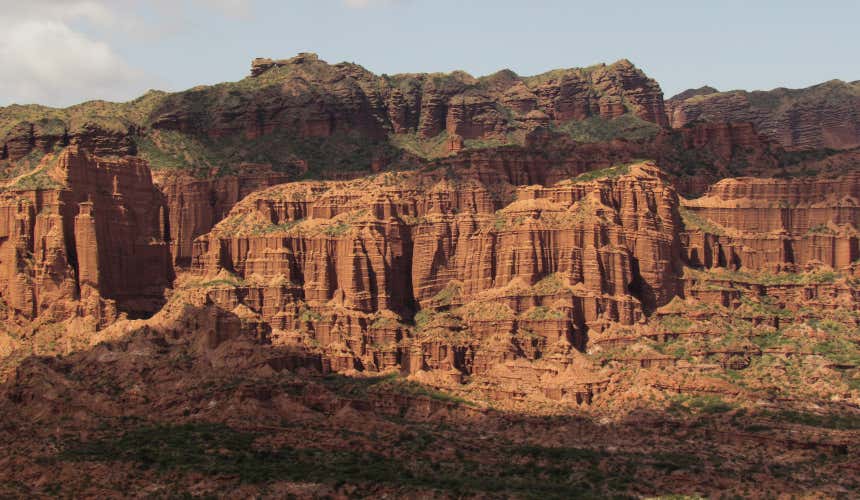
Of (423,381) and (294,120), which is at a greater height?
(294,120)

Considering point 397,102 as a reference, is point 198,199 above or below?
below

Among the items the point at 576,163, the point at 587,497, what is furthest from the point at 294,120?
the point at 587,497

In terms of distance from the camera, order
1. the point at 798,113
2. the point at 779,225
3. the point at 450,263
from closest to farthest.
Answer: the point at 779,225 → the point at 450,263 → the point at 798,113

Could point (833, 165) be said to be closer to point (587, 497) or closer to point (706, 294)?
point (706, 294)

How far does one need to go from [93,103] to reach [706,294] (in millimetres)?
72187

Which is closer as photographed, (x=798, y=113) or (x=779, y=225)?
(x=779, y=225)

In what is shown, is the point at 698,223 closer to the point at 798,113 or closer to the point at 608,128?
the point at 608,128

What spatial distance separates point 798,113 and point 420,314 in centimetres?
7102

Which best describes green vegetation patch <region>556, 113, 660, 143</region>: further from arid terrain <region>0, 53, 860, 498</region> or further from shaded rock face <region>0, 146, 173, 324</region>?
shaded rock face <region>0, 146, 173, 324</region>

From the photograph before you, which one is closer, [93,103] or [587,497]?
[587,497]

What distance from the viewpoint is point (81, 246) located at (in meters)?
126

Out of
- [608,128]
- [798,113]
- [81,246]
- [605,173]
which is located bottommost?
[81,246]

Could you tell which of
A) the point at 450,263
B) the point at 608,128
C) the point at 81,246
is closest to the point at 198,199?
the point at 81,246

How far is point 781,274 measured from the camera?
12569cm
